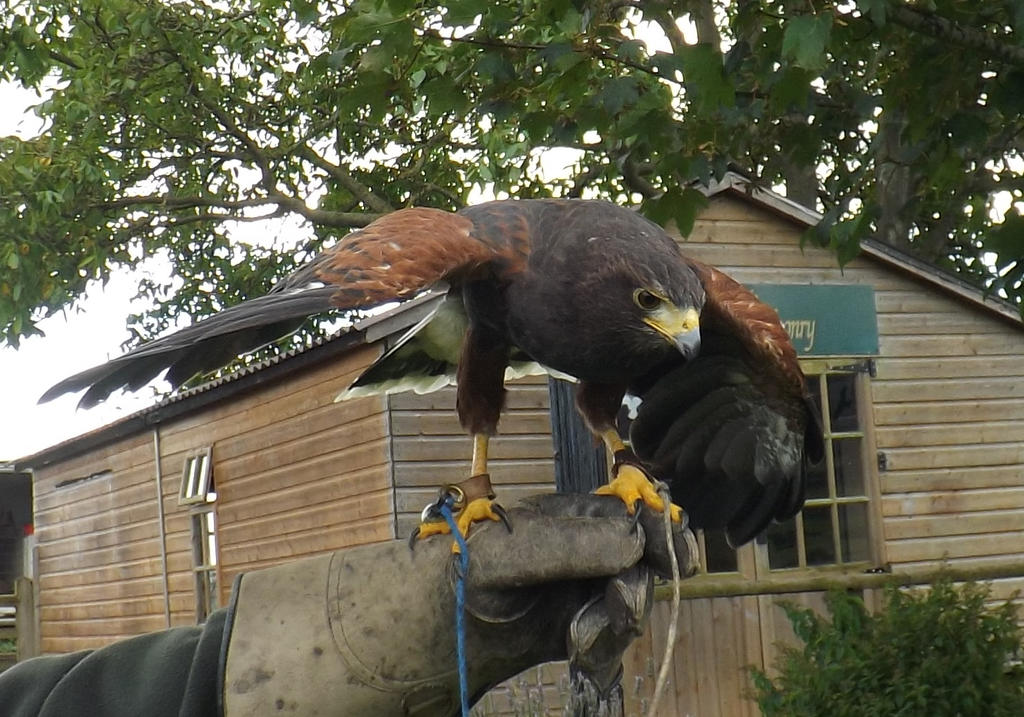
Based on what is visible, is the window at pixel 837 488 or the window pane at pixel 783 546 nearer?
the window pane at pixel 783 546

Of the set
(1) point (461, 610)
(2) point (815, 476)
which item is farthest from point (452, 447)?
(1) point (461, 610)

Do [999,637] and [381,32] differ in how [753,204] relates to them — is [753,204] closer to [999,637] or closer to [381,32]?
[999,637]

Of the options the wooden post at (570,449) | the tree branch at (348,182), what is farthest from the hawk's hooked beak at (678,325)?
the tree branch at (348,182)

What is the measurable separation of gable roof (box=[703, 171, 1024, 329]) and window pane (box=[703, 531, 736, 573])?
81.0 inches

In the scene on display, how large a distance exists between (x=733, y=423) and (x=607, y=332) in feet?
1.60

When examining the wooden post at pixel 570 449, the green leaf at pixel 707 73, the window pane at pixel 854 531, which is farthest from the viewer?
the window pane at pixel 854 531

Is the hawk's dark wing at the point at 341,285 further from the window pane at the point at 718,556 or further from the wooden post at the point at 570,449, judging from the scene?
the window pane at the point at 718,556

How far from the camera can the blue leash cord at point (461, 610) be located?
2271 millimetres

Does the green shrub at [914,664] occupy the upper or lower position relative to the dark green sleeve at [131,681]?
lower

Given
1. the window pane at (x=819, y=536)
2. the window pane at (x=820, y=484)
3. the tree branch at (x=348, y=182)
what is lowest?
the window pane at (x=819, y=536)

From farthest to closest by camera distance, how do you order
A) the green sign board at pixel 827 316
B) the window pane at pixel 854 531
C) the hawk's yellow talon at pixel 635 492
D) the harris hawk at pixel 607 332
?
the window pane at pixel 854 531 < the green sign board at pixel 827 316 < the harris hawk at pixel 607 332 < the hawk's yellow talon at pixel 635 492

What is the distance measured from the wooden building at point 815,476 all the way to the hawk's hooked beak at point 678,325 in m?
4.14

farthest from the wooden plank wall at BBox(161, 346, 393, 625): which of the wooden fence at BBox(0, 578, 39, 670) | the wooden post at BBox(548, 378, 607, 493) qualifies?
the wooden fence at BBox(0, 578, 39, 670)

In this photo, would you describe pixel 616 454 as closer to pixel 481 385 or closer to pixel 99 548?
pixel 481 385
